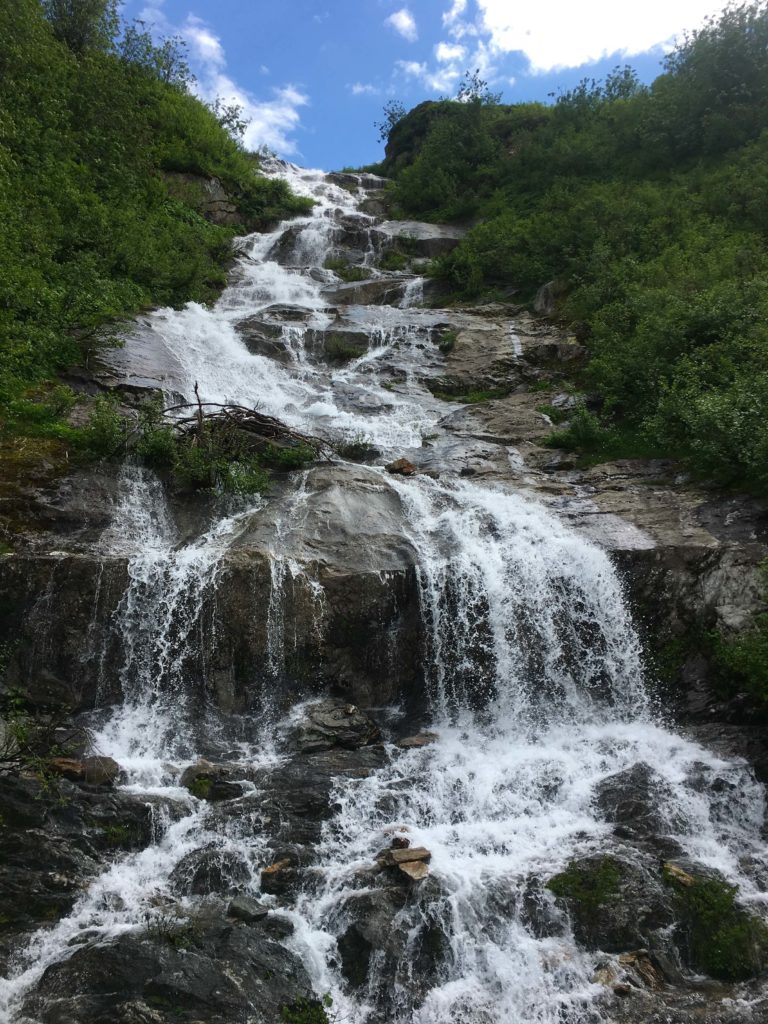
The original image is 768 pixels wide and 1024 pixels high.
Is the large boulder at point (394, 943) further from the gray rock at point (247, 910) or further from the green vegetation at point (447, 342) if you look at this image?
the green vegetation at point (447, 342)

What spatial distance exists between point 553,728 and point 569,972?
3759 mm

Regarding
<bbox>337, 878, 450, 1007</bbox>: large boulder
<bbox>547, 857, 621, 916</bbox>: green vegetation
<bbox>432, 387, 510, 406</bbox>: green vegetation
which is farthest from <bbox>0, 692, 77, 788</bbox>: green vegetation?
<bbox>432, 387, 510, 406</bbox>: green vegetation

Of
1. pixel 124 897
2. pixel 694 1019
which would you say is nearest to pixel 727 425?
pixel 694 1019

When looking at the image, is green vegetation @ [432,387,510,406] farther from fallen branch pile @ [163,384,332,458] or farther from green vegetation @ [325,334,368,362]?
fallen branch pile @ [163,384,332,458]

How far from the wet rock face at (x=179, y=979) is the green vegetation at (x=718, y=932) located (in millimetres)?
3517

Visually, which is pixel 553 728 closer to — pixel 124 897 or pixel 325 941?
pixel 325 941

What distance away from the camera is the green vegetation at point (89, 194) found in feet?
44.3

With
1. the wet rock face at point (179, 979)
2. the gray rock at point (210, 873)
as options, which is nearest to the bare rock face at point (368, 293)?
the gray rock at point (210, 873)

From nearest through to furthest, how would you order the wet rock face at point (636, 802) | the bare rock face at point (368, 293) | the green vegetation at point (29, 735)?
1. the green vegetation at point (29, 735)
2. the wet rock face at point (636, 802)
3. the bare rock face at point (368, 293)

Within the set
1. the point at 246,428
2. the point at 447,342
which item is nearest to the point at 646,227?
the point at 447,342

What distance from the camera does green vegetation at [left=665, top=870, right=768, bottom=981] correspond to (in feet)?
19.5

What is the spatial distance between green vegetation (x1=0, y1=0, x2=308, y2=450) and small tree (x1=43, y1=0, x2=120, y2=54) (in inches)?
1.5

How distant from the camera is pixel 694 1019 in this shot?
5.42 meters

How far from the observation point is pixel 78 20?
22.9 meters
